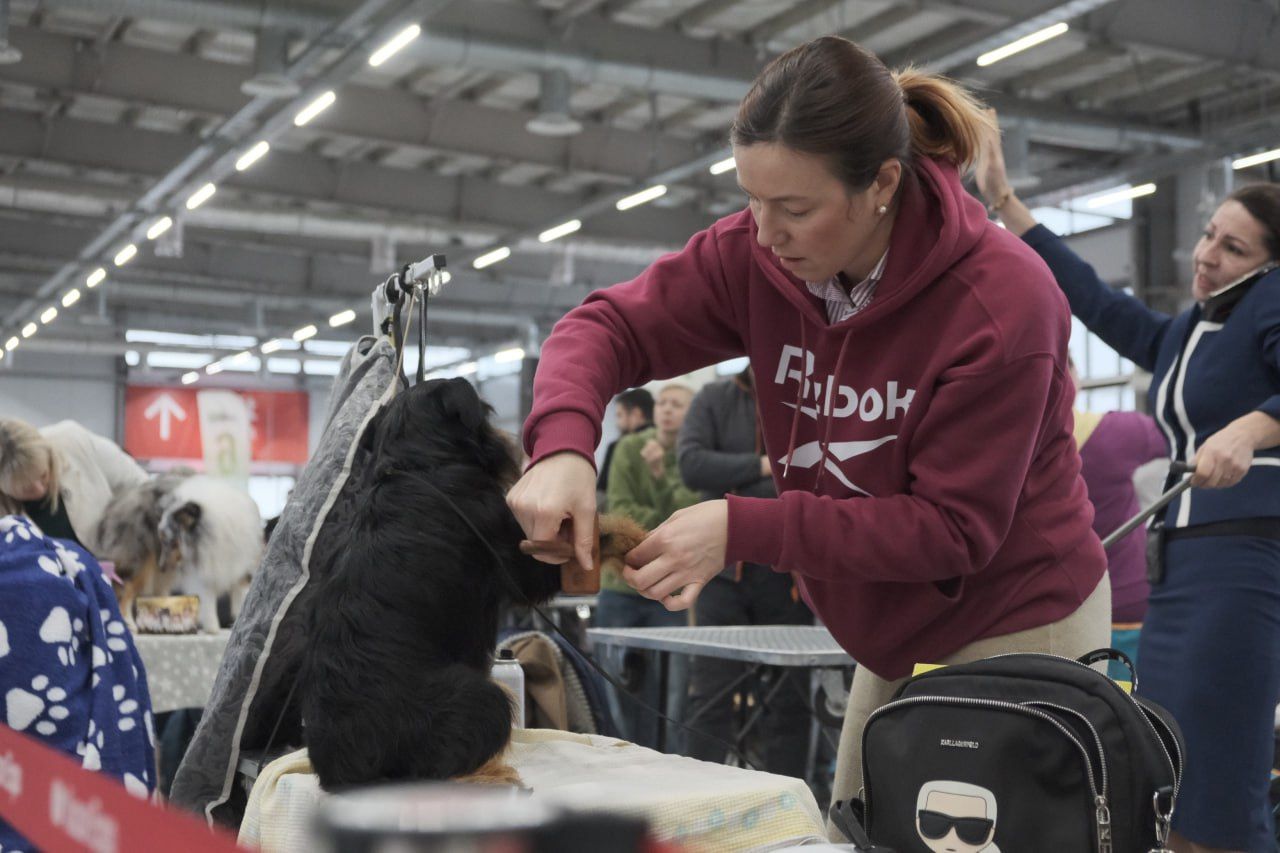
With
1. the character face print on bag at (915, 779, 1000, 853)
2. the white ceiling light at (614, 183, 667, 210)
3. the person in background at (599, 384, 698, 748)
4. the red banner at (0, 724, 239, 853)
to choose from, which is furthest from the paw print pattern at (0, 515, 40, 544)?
the white ceiling light at (614, 183, 667, 210)

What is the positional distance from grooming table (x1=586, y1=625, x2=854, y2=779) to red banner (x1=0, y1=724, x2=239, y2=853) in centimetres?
169

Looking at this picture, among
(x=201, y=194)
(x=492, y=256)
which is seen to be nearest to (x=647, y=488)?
(x=201, y=194)

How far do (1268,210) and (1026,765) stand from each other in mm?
1523

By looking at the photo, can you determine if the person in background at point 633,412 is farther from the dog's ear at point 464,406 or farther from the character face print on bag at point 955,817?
the character face print on bag at point 955,817

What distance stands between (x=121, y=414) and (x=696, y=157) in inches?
561

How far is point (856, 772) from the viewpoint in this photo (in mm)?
1503

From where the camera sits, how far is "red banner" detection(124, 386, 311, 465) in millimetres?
21125

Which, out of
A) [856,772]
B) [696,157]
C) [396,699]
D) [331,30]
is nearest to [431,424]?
[396,699]

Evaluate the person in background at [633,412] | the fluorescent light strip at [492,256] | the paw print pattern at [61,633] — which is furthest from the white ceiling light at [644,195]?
the paw print pattern at [61,633]

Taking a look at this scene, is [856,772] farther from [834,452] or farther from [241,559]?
[241,559]

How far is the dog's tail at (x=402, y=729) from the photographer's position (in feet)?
4.54

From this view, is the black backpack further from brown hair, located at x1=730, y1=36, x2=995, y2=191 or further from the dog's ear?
the dog's ear

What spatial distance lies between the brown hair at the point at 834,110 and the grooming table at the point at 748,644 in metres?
1.42

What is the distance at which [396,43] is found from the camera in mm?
7738
